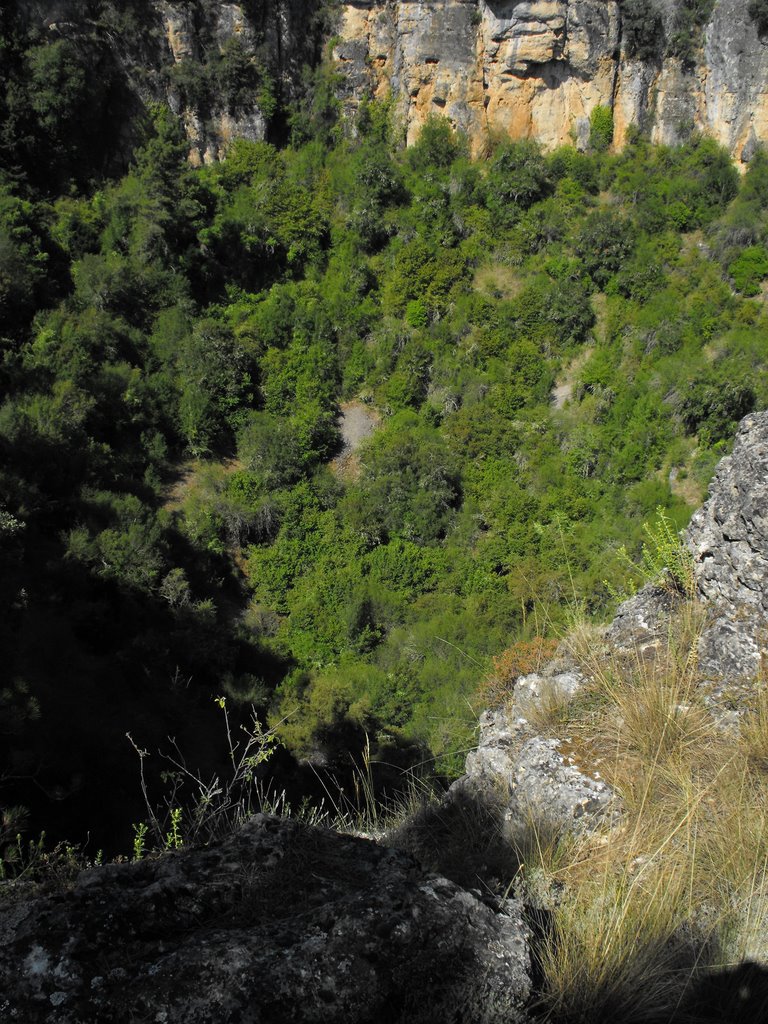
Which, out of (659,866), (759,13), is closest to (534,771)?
(659,866)

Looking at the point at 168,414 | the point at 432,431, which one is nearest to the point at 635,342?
the point at 432,431

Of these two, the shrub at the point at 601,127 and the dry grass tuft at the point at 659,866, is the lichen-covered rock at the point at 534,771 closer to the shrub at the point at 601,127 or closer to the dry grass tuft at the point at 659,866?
the dry grass tuft at the point at 659,866

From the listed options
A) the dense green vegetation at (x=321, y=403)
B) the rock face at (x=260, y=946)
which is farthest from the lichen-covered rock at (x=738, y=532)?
the dense green vegetation at (x=321, y=403)

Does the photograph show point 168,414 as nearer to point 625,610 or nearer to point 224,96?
point 224,96

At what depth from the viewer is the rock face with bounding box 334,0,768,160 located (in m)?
16.3

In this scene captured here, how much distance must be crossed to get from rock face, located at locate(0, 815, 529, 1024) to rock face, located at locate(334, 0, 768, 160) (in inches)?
764

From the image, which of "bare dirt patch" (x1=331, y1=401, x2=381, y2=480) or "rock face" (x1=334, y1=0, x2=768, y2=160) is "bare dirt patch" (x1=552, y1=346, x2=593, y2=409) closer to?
"bare dirt patch" (x1=331, y1=401, x2=381, y2=480)

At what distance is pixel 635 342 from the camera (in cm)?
1486

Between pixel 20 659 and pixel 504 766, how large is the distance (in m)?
6.82

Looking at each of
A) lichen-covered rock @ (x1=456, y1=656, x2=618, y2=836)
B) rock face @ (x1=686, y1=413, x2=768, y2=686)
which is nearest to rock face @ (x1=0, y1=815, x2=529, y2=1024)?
lichen-covered rock @ (x1=456, y1=656, x2=618, y2=836)

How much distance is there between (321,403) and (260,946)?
14.1m

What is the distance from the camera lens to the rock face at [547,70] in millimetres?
16328

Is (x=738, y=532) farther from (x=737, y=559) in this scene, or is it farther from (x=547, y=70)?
(x=547, y=70)

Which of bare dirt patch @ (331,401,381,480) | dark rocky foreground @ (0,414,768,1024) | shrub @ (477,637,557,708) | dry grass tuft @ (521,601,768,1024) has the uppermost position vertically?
dark rocky foreground @ (0,414,768,1024)
